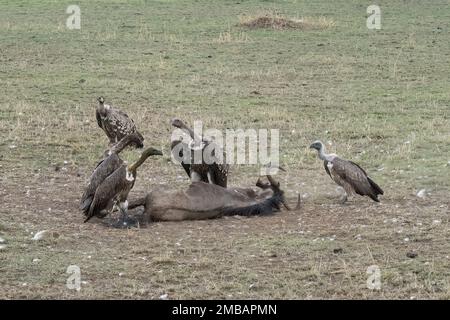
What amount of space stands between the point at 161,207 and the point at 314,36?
12.2m

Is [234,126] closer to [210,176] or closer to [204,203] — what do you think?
[210,176]

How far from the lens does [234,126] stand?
12.8m

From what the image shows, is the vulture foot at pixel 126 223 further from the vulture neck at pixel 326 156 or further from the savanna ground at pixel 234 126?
the vulture neck at pixel 326 156

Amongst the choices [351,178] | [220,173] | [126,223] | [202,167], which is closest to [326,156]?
[351,178]

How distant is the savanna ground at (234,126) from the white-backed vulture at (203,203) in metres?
0.14

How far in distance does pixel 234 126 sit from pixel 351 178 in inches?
153

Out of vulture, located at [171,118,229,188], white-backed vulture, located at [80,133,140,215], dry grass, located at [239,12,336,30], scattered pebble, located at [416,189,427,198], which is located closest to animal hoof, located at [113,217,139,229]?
white-backed vulture, located at [80,133,140,215]

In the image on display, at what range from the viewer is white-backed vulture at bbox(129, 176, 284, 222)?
8.57 m

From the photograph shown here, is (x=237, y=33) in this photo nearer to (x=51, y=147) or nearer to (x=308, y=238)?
(x=51, y=147)

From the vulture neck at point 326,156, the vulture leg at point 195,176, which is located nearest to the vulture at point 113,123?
the vulture leg at point 195,176

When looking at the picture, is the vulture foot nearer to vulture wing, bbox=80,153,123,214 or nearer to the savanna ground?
the savanna ground

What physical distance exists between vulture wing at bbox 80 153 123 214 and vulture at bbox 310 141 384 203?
6.78ft
